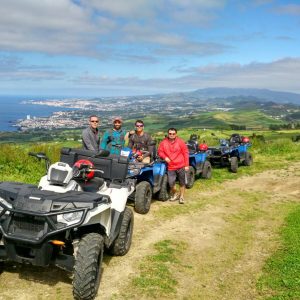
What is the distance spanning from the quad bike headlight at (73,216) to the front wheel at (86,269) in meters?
0.32

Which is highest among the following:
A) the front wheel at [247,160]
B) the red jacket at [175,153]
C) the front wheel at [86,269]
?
the red jacket at [175,153]

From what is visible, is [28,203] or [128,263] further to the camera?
[128,263]

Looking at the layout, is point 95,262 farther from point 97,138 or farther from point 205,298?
point 97,138

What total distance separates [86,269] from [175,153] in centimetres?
585

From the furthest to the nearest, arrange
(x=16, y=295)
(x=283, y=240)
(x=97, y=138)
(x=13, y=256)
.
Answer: (x=97, y=138), (x=283, y=240), (x=16, y=295), (x=13, y=256)

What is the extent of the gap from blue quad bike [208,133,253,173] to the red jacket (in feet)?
18.1

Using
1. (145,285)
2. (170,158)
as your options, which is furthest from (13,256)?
(170,158)

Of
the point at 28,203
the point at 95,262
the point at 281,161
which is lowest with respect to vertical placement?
the point at 281,161

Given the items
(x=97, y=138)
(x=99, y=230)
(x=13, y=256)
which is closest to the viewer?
(x=13, y=256)

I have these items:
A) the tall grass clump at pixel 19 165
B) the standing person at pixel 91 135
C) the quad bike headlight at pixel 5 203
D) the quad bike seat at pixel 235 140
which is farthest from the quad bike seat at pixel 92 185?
the quad bike seat at pixel 235 140

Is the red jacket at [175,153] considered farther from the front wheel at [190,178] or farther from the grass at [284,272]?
the grass at [284,272]

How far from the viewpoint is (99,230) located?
5.11 meters

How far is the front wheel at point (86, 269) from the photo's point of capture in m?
4.37

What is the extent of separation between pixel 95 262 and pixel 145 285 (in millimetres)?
1054
